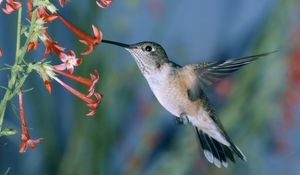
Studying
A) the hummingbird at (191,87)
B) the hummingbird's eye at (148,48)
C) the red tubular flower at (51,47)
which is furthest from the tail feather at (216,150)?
the red tubular flower at (51,47)

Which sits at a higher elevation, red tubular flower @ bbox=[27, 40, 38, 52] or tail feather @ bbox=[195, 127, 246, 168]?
red tubular flower @ bbox=[27, 40, 38, 52]

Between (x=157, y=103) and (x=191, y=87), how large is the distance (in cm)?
137

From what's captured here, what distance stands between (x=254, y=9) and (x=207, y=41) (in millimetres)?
436

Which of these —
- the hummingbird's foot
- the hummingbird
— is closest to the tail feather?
the hummingbird

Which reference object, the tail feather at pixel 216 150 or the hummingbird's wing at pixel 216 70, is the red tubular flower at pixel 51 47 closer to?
the hummingbird's wing at pixel 216 70

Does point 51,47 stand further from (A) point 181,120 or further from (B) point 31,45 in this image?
(A) point 181,120

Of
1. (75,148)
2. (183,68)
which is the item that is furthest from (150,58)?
(75,148)

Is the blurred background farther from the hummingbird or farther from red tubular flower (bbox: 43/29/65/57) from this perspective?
red tubular flower (bbox: 43/29/65/57)

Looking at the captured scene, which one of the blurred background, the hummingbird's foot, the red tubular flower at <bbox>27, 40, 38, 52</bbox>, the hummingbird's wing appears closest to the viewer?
the red tubular flower at <bbox>27, 40, 38, 52</bbox>

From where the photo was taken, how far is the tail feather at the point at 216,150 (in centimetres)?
195

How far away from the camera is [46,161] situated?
3.47 metres

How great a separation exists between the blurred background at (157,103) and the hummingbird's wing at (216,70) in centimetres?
74

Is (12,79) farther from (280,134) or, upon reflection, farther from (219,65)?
(280,134)

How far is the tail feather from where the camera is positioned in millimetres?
1954
